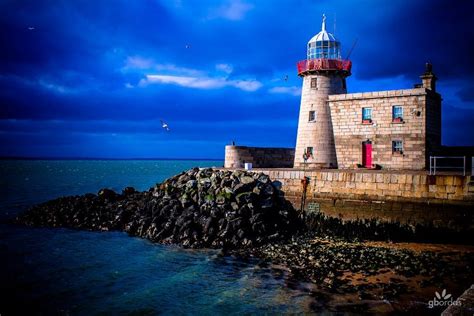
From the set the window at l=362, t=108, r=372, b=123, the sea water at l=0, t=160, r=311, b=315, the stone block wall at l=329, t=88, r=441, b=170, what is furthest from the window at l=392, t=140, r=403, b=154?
the sea water at l=0, t=160, r=311, b=315

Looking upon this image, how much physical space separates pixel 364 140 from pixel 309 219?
7.32 m

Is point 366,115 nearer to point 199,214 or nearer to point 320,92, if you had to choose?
point 320,92

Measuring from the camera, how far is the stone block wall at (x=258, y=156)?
25000 millimetres

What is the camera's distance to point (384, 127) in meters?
21.5

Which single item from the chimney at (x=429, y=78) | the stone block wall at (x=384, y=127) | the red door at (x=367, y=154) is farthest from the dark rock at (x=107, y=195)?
the chimney at (x=429, y=78)

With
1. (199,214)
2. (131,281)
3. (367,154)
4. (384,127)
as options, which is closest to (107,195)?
(199,214)

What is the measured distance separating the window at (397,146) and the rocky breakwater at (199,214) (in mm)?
7434

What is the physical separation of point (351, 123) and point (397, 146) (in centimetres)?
301

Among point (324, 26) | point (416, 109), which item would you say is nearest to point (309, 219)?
point (416, 109)

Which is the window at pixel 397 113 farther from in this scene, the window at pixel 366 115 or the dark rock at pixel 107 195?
the dark rock at pixel 107 195

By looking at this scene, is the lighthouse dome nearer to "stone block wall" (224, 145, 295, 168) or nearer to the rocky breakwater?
"stone block wall" (224, 145, 295, 168)

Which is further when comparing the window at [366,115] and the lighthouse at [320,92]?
the lighthouse at [320,92]

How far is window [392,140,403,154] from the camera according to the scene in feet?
69.3

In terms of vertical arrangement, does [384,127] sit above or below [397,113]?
below
